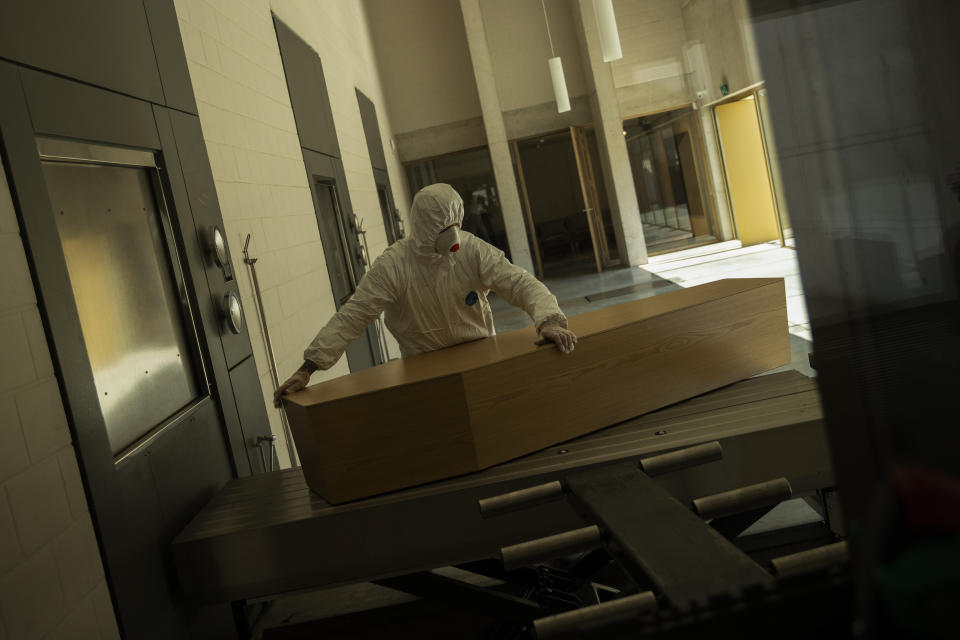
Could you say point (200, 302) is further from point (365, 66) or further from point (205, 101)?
point (365, 66)

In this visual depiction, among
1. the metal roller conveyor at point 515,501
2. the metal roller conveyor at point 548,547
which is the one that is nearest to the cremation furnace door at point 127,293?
the metal roller conveyor at point 515,501

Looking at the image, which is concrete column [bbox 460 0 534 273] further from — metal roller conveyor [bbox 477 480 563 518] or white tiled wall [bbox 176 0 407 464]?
metal roller conveyor [bbox 477 480 563 518]

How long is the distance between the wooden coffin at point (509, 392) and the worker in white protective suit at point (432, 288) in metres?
0.20

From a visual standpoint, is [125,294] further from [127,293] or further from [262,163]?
[262,163]

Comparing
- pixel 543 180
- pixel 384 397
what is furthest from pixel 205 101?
pixel 543 180

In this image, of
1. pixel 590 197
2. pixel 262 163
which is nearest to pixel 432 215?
pixel 262 163

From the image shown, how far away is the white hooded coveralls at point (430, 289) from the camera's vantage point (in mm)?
2961

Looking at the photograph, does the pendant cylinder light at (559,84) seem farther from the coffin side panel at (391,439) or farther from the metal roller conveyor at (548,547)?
the metal roller conveyor at (548,547)

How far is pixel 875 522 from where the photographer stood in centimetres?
60

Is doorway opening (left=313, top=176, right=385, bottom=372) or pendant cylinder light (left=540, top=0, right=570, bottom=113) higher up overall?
pendant cylinder light (left=540, top=0, right=570, bottom=113)

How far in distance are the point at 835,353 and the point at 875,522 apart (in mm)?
145

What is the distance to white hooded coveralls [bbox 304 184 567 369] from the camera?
2.96 m

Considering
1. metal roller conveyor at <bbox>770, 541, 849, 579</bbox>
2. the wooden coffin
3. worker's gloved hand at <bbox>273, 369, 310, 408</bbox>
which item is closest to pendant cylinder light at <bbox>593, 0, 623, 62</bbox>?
the wooden coffin

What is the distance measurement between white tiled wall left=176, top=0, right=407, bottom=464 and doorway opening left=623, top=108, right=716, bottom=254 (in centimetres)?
775
